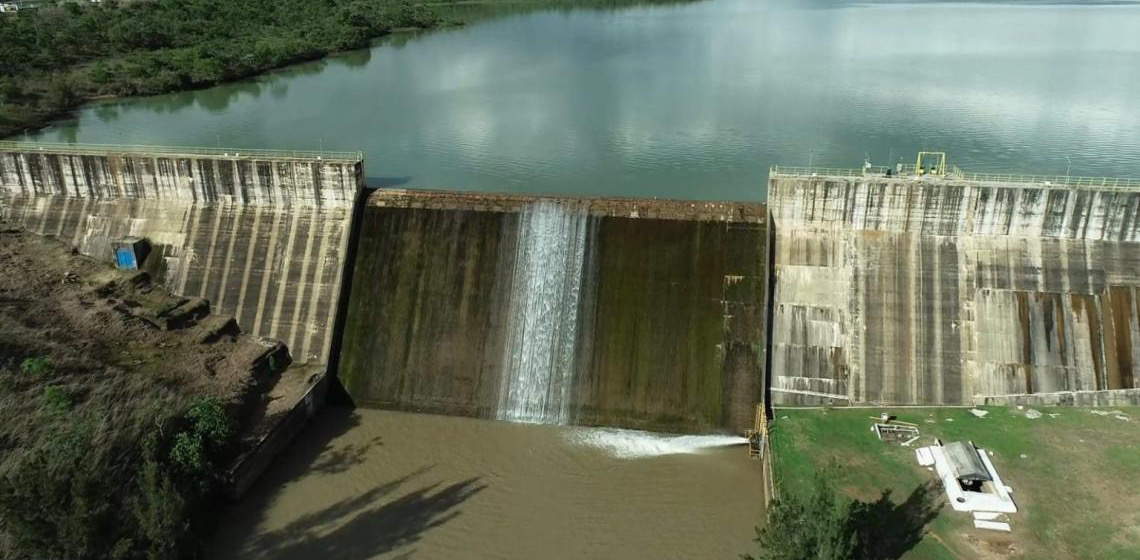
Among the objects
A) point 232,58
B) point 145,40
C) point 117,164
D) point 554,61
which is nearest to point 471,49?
point 554,61

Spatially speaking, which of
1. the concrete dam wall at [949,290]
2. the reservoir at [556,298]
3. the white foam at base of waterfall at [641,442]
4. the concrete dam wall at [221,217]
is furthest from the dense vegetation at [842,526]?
the concrete dam wall at [221,217]

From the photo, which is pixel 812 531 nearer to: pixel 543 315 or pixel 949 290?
pixel 543 315

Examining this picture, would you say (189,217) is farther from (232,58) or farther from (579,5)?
(579,5)

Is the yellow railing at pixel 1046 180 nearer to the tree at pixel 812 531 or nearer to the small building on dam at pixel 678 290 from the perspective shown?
the small building on dam at pixel 678 290

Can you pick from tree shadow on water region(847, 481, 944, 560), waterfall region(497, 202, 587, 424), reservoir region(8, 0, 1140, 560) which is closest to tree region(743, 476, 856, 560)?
tree shadow on water region(847, 481, 944, 560)

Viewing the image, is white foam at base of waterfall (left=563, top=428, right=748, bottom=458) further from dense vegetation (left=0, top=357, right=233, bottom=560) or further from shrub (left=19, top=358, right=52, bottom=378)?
shrub (left=19, top=358, right=52, bottom=378)

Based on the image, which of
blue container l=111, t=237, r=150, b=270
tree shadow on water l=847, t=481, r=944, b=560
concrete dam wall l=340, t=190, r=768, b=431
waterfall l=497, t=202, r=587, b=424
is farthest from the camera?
blue container l=111, t=237, r=150, b=270
